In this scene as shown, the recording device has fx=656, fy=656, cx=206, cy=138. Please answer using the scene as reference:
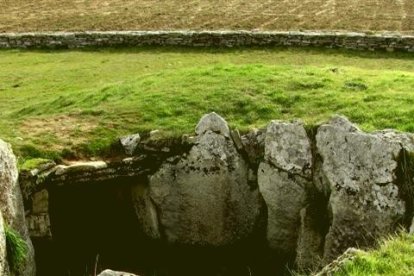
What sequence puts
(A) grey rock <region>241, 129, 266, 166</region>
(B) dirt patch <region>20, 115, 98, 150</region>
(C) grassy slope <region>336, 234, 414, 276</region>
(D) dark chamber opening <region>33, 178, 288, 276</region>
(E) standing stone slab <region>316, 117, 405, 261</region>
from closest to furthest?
(C) grassy slope <region>336, 234, 414, 276</region>
(E) standing stone slab <region>316, 117, 405, 261</region>
(A) grey rock <region>241, 129, 266, 166</region>
(D) dark chamber opening <region>33, 178, 288, 276</region>
(B) dirt patch <region>20, 115, 98, 150</region>

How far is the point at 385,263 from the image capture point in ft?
28.8

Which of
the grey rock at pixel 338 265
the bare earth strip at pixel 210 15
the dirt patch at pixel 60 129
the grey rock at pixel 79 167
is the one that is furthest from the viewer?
the bare earth strip at pixel 210 15

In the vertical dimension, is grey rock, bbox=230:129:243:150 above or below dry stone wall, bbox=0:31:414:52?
above

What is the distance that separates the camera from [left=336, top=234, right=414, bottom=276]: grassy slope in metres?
8.59

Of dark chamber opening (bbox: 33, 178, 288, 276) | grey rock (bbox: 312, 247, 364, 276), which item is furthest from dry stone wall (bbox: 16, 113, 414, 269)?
grey rock (bbox: 312, 247, 364, 276)

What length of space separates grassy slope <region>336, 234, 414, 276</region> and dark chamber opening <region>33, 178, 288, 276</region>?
4.80 m

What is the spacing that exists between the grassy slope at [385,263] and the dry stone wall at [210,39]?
2057 cm

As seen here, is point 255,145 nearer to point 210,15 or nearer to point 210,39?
point 210,39

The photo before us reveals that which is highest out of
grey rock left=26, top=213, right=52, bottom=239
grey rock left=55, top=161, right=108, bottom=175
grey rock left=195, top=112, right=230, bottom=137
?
grey rock left=195, top=112, right=230, bottom=137

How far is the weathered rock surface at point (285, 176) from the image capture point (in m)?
13.4

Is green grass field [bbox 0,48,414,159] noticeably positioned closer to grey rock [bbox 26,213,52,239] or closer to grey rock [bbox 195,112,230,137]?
grey rock [bbox 195,112,230,137]

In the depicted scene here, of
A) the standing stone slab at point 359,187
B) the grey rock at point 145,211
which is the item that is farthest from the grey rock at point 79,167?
the standing stone slab at point 359,187

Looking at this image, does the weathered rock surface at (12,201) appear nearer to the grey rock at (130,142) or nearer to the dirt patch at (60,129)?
the dirt patch at (60,129)

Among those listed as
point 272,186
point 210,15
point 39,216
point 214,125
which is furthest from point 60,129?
point 210,15
